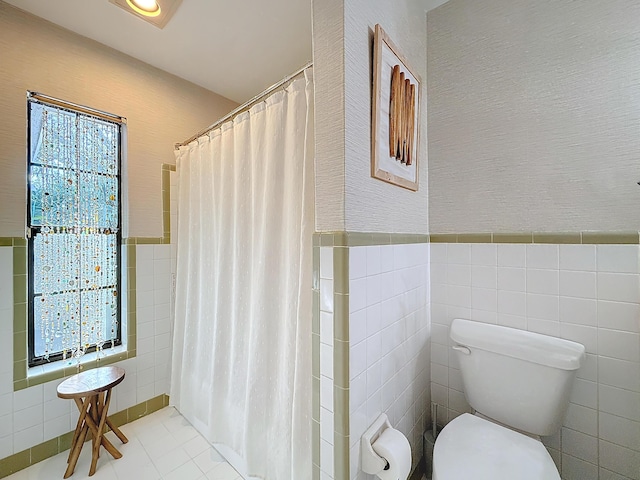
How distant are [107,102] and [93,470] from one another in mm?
2176

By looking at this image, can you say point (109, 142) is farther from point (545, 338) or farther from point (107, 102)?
point (545, 338)

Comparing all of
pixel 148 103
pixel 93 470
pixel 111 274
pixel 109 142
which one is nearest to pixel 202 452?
pixel 93 470

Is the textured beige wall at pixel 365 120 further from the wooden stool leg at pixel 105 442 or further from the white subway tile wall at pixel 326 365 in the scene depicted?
the wooden stool leg at pixel 105 442

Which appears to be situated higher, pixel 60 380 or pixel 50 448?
pixel 60 380

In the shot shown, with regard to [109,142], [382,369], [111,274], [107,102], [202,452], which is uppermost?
[107,102]

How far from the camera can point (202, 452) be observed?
5.17ft

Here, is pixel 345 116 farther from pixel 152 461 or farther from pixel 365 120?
pixel 152 461

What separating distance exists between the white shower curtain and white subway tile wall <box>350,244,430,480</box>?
0.24 m

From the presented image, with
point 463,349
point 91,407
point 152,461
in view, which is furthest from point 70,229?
point 463,349

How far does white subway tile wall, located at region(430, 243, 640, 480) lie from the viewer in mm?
1016

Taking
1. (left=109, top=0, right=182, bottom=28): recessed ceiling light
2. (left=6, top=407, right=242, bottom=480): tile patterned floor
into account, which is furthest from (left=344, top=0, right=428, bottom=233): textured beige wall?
(left=6, top=407, right=242, bottom=480): tile patterned floor

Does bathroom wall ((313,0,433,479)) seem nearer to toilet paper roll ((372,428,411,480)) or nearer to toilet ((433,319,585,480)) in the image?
toilet paper roll ((372,428,411,480))

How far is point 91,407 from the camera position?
1.53 m

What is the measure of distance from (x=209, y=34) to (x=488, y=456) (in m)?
2.49
